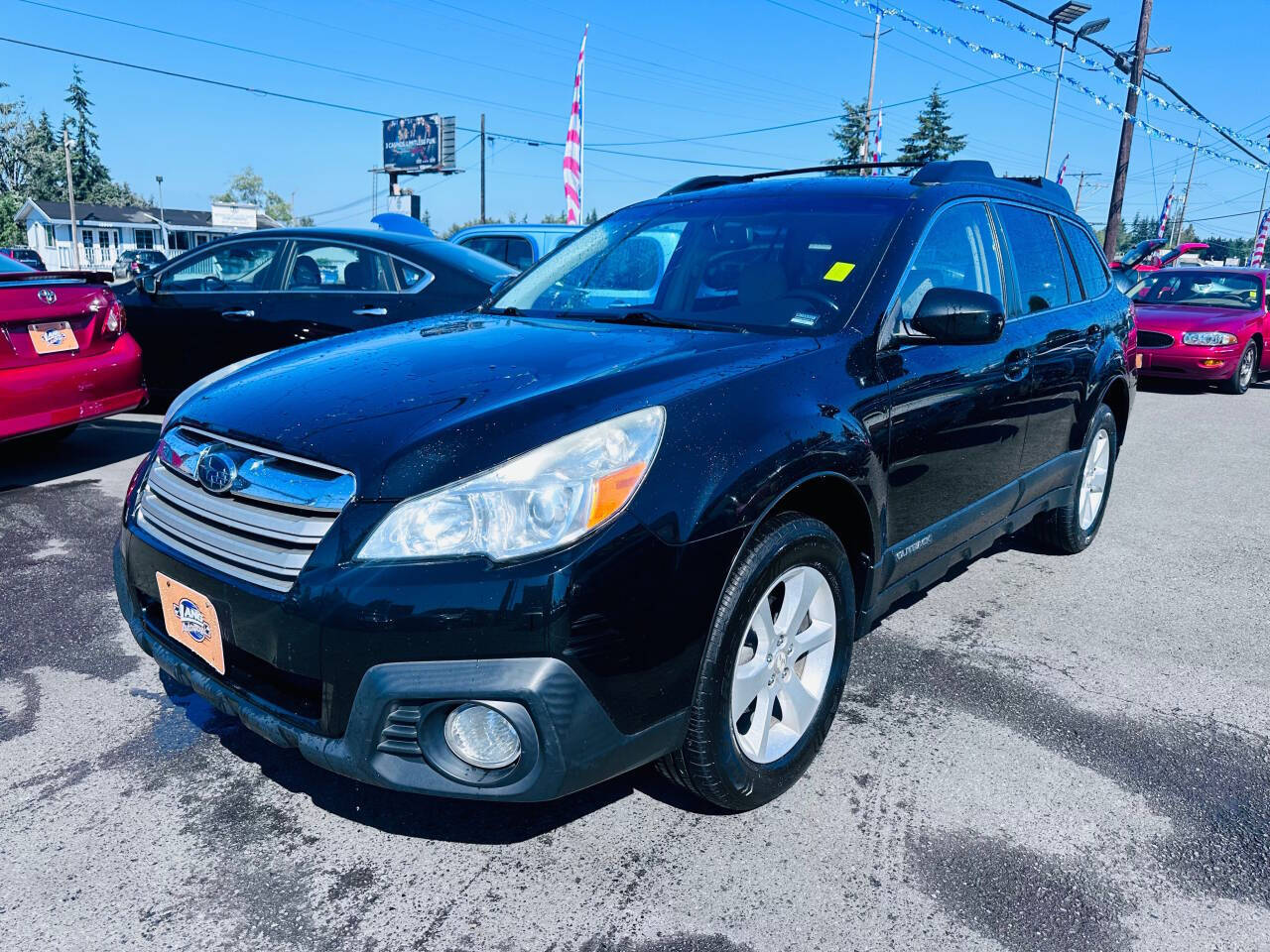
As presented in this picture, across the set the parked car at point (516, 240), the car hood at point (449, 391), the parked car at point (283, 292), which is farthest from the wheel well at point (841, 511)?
the parked car at point (516, 240)

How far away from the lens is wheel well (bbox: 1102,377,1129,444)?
16.3 feet

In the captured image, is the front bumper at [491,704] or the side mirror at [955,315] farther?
the side mirror at [955,315]

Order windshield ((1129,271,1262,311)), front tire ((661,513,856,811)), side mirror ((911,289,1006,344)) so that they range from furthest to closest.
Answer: windshield ((1129,271,1262,311)) → side mirror ((911,289,1006,344)) → front tire ((661,513,856,811))

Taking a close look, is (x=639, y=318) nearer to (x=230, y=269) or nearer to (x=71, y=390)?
(x=71, y=390)

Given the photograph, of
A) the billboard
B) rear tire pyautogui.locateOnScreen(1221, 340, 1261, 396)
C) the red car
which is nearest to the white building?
the billboard

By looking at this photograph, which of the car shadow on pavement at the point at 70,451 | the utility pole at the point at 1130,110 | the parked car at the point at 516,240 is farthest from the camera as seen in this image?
the utility pole at the point at 1130,110

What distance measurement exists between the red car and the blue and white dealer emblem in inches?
146

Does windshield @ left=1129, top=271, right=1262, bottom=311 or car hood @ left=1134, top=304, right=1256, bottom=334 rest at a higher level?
windshield @ left=1129, top=271, right=1262, bottom=311

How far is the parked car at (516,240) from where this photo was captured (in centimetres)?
1046

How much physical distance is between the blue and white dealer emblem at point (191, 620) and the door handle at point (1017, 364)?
9.22ft

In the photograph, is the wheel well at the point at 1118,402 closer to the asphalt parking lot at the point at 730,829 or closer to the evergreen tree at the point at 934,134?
the asphalt parking lot at the point at 730,829

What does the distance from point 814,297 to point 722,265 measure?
1.53 ft

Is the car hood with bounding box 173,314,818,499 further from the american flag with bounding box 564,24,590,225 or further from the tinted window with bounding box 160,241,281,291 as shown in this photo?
the american flag with bounding box 564,24,590,225

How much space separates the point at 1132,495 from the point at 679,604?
5411 millimetres
